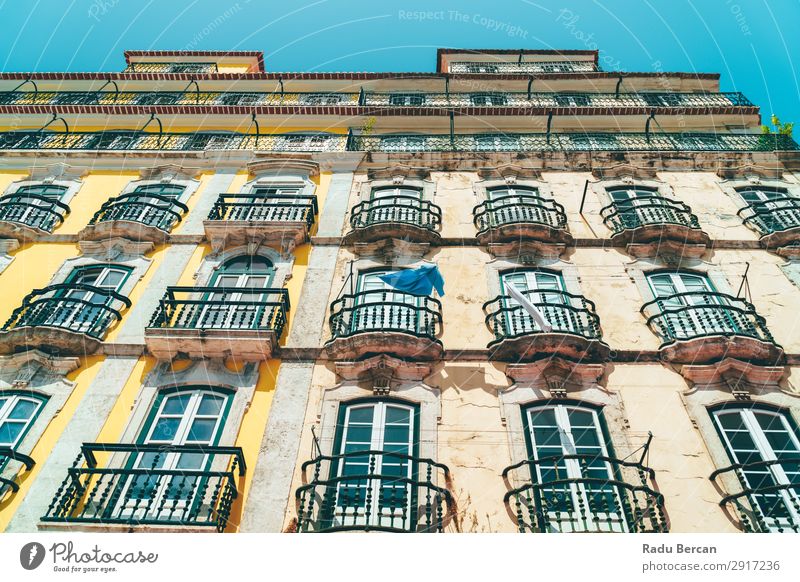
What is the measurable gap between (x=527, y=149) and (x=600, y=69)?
413 inches

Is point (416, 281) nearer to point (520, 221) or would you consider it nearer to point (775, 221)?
point (520, 221)

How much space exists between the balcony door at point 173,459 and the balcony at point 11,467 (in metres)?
1.75

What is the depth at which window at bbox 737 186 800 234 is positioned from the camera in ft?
51.8

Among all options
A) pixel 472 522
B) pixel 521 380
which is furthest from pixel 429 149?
pixel 472 522

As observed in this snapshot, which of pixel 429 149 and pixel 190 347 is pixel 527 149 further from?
pixel 190 347

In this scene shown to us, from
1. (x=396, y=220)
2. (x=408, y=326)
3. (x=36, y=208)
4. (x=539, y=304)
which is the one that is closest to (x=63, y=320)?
(x=36, y=208)

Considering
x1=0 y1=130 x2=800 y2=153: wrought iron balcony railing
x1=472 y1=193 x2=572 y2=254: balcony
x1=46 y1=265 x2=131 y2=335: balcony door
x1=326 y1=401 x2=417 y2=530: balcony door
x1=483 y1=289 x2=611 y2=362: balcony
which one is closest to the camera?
x1=326 y1=401 x2=417 y2=530: balcony door

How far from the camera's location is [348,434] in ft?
37.1

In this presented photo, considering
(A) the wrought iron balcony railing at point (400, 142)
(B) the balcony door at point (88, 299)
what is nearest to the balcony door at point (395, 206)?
(A) the wrought iron balcony railing at point (400, 142)

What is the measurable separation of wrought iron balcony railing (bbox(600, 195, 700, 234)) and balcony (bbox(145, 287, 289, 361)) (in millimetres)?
8685

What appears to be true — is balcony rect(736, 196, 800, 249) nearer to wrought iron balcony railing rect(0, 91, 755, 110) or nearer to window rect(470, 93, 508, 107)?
wrought iron balcony railing rect(0, 91, 755, 110)

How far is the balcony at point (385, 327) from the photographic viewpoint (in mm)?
12297

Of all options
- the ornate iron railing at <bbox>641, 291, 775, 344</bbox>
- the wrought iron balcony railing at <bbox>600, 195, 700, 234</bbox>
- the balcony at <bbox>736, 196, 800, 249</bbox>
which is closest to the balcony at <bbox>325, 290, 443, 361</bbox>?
the ornate iron railing at <bbox>641, 291, 775, 344</bbox>
